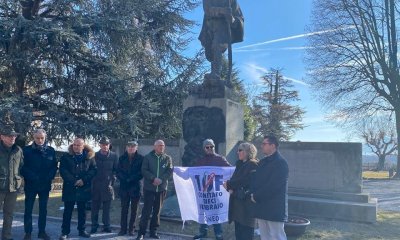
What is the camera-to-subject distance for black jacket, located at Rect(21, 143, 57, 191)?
24.3ft

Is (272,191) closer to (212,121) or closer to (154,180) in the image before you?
(154,180)

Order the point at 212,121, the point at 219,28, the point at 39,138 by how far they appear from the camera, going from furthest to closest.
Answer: the point at 219,28 < the point at 212,121 < the point at 39,138

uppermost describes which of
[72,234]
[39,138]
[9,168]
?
[39,138]

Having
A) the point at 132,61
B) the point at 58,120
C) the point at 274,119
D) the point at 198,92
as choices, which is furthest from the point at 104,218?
the point at 274,119

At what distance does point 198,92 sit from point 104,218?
13.8 feet

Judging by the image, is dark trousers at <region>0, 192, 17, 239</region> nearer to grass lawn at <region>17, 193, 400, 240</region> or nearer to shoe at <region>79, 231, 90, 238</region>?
shoe at <region>79, 231, 90, 238</region>

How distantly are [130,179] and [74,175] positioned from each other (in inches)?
42.2

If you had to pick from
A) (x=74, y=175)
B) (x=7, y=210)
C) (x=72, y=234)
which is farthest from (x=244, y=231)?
(x=7, y=210)

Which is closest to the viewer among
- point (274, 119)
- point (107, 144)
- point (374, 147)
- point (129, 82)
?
point (107, 144)

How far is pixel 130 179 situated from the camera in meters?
8.09

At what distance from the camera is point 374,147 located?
55.2m

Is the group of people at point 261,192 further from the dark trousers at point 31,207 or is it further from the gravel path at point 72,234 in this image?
the dark trousers at point 31,207

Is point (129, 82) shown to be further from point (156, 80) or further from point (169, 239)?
point (169, 239)

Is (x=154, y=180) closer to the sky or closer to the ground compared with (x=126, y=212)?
closer to the sky
